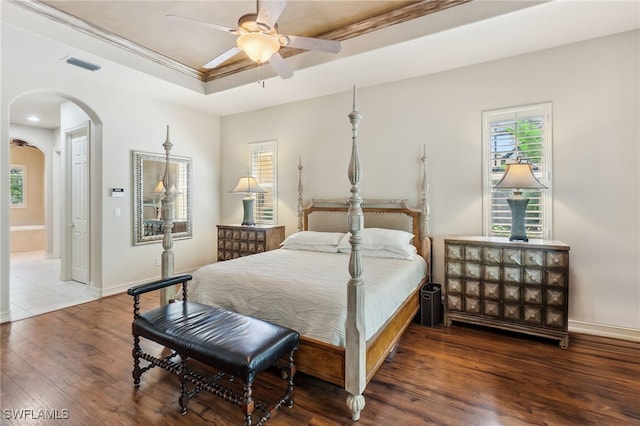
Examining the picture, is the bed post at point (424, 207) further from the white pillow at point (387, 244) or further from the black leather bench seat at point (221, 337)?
the black leather bench seat at point (221, 337)

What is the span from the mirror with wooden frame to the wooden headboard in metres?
2.17

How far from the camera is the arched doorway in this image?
4.21 m

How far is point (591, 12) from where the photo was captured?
268 cm

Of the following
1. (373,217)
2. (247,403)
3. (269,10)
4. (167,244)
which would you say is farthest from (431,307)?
(269,10)

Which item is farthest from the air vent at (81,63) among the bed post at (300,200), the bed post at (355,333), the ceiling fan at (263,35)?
the bed post at (355,333)

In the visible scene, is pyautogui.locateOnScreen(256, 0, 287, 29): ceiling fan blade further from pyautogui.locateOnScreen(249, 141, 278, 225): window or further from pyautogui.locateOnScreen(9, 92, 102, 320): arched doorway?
pyautogui.locateOnScreen(9, 92, 102, 320): arched doorway

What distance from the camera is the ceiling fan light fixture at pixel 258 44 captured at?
2.34 meters

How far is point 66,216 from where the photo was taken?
5055 mm

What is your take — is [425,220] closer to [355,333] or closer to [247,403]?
[355,333]

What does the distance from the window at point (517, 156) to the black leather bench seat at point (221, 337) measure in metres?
2.79

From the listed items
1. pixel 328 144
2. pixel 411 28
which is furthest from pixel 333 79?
pixel 411 28

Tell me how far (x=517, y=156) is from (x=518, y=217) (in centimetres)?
75

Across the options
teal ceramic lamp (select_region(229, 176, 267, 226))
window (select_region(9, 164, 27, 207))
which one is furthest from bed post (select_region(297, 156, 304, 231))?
window (select_region(9, 164, 27, 207))

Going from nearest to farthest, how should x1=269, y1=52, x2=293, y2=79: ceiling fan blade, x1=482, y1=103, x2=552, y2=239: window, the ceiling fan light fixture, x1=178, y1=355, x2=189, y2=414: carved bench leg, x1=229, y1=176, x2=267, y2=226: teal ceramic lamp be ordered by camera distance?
x1=178, y1=355, x2=189, y2=414: carved bench leg, the ceiling fan light fixture, x1=269, y1=52, x2=293, y2=79: ceiling fan blade, x1=482, y1=103, x2=552, y2=239: window, x1=229, y1=176, x2=267, y2=226: teal ceramic lamp
